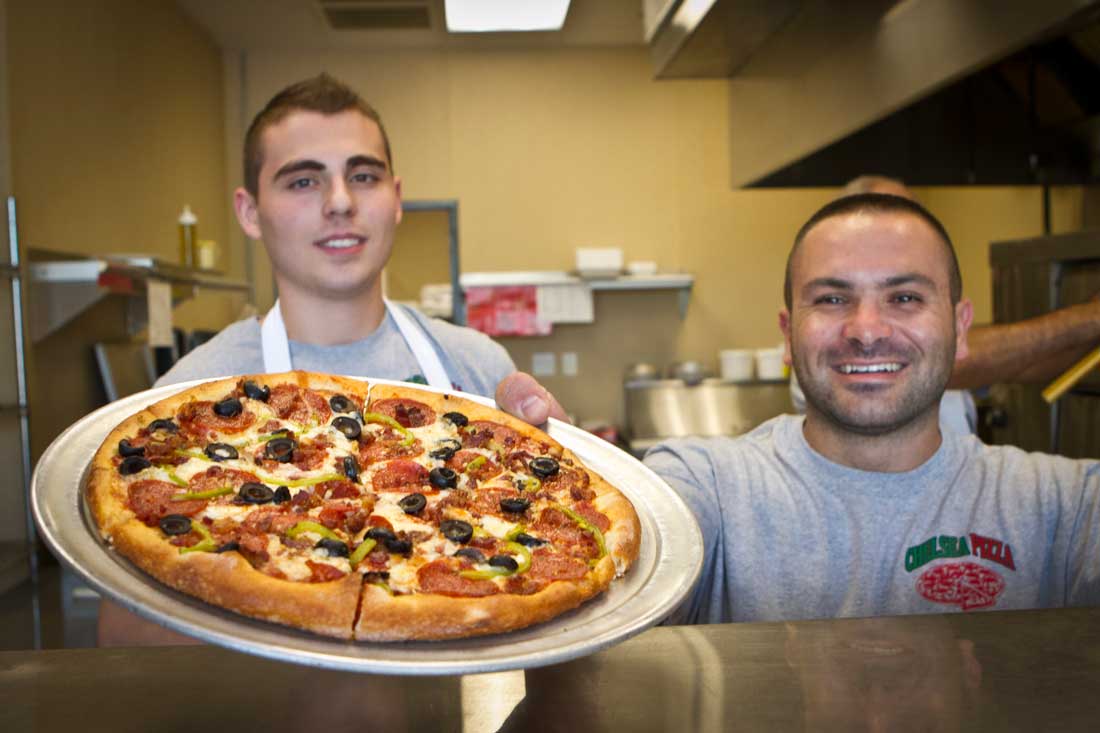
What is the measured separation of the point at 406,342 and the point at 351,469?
822mm

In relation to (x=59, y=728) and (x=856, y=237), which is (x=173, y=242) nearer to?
(x=856, y=237)

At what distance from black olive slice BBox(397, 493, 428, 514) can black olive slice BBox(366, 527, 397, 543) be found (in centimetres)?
8

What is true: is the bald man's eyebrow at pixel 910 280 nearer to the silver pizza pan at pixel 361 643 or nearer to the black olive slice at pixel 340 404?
the silver pizza pan at pixel 361 643

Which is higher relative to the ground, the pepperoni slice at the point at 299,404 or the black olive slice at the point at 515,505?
the pepperoni slice at the point at 299,404

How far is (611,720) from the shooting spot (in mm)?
747

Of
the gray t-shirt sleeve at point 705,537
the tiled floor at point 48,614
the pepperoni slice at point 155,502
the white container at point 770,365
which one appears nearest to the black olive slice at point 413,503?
the pepperoni slice at point 155,502

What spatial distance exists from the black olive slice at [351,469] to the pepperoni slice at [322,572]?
18 cm

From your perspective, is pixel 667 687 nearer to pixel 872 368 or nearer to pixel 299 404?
pixel 299 404

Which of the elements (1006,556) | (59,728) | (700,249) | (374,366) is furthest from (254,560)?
(700,249)

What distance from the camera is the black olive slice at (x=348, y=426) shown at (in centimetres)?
109

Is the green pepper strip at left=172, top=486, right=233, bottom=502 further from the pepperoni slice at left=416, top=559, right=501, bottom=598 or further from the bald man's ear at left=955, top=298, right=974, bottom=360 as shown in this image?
the bald man's ear at left=955, top=298, right=974, bottom=360

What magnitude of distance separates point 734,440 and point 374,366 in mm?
733

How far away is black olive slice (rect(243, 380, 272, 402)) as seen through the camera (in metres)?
1.13

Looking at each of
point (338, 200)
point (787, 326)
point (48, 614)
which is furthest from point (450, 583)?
point (48, 614)
